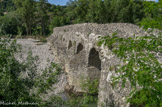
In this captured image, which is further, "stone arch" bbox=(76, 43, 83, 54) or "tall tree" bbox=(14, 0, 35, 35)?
"tall tree" bbox=(14, 0, 35, 35)

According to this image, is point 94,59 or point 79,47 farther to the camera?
point 79,47

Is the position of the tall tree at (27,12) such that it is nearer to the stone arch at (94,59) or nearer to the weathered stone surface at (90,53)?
the weathered stone surface at (90,53)

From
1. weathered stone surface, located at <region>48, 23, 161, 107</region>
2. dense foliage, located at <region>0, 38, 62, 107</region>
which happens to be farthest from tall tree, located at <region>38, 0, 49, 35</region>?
dense foliage, located at <region>0, 38, 62, 107</region>

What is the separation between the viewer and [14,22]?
128 feet

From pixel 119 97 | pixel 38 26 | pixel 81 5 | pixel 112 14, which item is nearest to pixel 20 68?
pixel 119 97

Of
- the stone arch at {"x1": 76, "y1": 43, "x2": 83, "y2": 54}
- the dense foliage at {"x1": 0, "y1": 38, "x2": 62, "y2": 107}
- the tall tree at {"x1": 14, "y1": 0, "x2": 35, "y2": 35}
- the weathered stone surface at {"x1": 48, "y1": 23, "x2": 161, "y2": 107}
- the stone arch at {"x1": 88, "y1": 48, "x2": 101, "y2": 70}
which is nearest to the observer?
the dense foliage at {"x1": 0, "y1": 38, "x2": 62, "y2": 107}

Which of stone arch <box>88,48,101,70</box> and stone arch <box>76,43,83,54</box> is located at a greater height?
stone arch <box>76,43,83,54</box>

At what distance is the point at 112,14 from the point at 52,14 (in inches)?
1145

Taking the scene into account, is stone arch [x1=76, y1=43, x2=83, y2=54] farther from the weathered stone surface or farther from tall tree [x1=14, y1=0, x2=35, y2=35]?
tall tree [x1=14, y1=0, x2=35, y2=35]

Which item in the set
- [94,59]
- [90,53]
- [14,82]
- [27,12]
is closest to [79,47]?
[94,59]

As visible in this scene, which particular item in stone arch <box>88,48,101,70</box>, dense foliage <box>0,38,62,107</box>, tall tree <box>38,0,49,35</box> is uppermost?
tall tree <box>38,0,49,35</box>

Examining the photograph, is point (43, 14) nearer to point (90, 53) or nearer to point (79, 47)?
point (79, 47)

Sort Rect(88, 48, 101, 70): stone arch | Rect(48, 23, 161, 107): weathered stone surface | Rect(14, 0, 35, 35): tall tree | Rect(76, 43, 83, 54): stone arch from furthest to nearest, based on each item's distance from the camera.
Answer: Rect(14, 0, 35, 35): tall tree
Rect(76, 43, 83, 54): stone arch
Rect(88, 48, 101, 70): stone arch
Rect(48, 23, 161, 107): weathered stone surface

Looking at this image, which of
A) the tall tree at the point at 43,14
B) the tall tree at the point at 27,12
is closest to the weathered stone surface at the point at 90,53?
the tall tree at the point at 27,12
